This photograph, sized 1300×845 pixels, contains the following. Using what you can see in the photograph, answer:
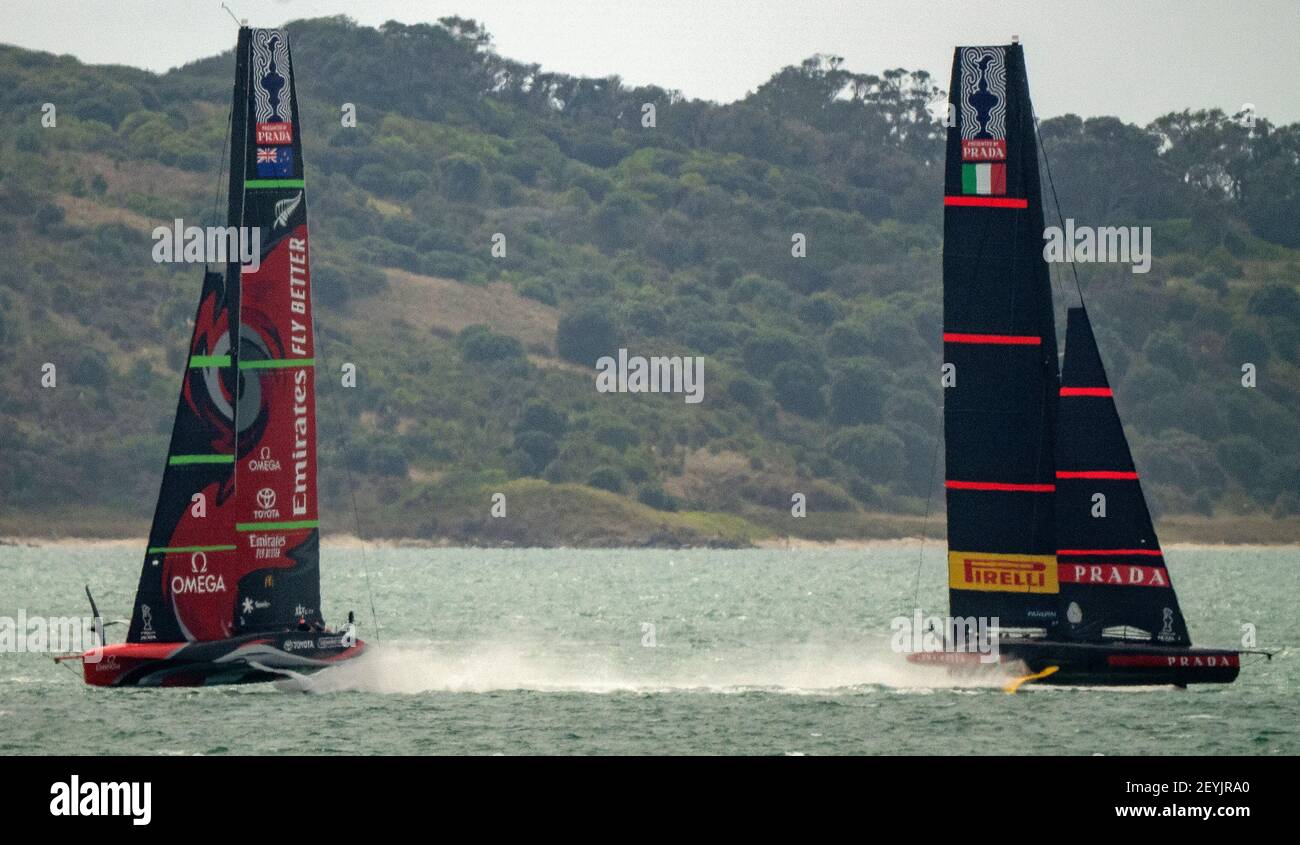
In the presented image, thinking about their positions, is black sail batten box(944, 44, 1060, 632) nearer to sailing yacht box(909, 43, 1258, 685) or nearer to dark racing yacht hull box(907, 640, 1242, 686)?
sailing yacht box(909, 43, 1258, 685)

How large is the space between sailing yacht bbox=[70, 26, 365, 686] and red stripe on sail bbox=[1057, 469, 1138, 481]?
1268 cm

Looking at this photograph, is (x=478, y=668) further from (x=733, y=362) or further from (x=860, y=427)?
(x=733, y=362)

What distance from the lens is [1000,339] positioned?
122 feet

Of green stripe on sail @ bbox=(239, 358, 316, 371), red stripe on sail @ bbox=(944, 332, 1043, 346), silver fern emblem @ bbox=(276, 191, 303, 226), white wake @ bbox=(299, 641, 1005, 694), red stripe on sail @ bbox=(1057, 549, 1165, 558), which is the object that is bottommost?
white wake @ bbox=(299, 641, 1005, 694)

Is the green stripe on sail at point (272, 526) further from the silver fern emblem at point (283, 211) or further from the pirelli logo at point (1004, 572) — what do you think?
the pirelli logo at point (1004, 572)

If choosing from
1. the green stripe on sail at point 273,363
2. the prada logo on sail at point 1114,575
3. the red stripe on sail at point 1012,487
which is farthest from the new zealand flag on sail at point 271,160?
the prada logo on sail at point 1114,575

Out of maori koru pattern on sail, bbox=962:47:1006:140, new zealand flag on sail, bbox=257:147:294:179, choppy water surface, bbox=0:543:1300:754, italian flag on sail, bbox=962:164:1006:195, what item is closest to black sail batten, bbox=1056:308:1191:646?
choppy water surface, bbox=0:543:1300:754

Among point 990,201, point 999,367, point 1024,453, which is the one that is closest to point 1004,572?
point 1024,453

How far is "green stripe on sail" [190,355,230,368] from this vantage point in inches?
1475

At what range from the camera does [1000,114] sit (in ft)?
121

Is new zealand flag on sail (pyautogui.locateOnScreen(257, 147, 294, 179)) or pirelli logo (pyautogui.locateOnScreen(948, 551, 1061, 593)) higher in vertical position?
new zealand flag on sail (pyautogui.locateOnScreen(257, 147, 294, 179))

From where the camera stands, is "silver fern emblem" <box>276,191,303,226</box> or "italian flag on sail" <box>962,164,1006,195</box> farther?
"silver fern emblem" <box>276,191,303,226</box>

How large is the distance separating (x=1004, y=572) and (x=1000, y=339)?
3914mm

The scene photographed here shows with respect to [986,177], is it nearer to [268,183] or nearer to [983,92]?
[983,92]
